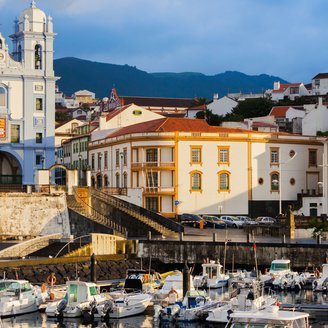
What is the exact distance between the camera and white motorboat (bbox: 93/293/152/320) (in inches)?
1859

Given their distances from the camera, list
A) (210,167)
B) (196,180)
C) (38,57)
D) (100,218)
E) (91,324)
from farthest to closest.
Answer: (38,57)
(210,167)
(196,180)
(100,218)
(91,324)

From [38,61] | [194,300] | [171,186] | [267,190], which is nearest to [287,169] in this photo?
[267,190]

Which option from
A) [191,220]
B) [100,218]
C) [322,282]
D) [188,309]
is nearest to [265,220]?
[191,220]

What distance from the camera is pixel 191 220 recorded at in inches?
3268

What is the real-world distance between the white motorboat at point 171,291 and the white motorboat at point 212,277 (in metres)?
2.91

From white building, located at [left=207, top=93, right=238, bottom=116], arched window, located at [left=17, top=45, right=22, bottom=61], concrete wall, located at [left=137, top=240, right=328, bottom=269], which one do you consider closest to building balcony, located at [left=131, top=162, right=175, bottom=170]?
arched window, located at [left=17, top=45, right=22, bottom=61]

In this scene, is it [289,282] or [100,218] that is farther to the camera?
[100,218]

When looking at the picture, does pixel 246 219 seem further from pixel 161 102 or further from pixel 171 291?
pixel 161 102

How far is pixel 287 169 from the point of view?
90.9 metres

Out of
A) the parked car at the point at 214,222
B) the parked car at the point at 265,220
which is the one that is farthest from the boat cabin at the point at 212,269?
the parked car at the point at 265,220

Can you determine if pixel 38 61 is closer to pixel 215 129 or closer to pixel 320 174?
pixel 215 129

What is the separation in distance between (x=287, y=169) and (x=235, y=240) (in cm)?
2286

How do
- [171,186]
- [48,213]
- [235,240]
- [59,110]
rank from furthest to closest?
1. [59,110]
2. [171,186]
3. [48,213]
4. [235,240]

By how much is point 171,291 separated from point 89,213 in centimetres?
2756
